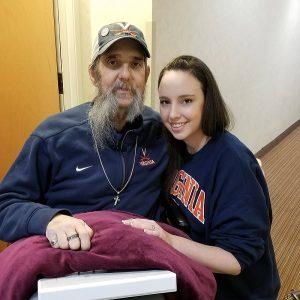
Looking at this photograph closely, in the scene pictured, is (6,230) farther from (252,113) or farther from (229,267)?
(252,113)

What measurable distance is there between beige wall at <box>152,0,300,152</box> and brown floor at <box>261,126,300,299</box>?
26 cm

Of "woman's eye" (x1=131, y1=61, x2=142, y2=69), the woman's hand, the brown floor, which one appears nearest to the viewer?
the woman's hand

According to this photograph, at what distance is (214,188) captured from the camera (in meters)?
0.97

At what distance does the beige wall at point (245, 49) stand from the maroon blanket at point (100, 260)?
4.08 ft

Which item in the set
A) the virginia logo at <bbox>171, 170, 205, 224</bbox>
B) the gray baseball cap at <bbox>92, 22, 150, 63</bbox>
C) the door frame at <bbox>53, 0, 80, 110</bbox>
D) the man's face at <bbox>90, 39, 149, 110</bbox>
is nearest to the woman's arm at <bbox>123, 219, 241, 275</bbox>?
the virginia logo at <bbox>171, 170, 205, 224</bbox>

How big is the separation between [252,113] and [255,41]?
0.73 m

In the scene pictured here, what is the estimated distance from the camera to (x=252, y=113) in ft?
11.1

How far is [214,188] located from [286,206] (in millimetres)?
2056

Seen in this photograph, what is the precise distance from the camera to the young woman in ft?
2.99

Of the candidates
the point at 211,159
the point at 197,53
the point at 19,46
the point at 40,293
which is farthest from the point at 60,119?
the point at 197,53

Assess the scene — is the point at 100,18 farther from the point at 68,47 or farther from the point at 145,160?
the point at 145,160

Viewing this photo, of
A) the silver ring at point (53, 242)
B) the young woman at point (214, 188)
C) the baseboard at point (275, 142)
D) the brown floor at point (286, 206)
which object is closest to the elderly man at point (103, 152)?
the young woman at point (214, 188)

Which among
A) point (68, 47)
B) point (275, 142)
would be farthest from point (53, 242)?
point (275, 142)

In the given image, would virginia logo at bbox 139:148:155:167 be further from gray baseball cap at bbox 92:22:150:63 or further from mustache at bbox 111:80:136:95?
gray baseball cap at bbox 92:22:150:63
